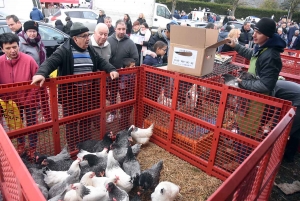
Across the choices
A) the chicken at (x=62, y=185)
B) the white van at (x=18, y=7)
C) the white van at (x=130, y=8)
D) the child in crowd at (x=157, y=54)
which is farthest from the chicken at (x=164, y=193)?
the white van at (x=130, y=8)

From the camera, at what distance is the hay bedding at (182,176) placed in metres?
3.14

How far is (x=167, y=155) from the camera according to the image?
3.92 meters

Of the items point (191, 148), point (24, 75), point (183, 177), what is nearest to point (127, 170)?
point (183, 177)

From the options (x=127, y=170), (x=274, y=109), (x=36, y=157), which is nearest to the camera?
(x=274, y=109)

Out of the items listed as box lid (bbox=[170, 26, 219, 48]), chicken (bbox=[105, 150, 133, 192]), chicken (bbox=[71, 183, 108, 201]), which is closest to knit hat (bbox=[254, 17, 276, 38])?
box lid (bbox=[170, 26, 219, 48])

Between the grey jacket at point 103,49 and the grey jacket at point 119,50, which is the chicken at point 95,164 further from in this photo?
the grey jacket at point 119,50

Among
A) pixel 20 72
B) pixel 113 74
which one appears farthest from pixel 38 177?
pixel 113 74

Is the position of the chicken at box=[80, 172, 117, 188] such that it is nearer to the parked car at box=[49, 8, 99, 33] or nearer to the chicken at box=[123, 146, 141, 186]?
the chicken at box=[123, 146, 141, 186]

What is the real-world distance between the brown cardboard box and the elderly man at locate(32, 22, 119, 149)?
3.05 ft

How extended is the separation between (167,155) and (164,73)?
1.32 meters

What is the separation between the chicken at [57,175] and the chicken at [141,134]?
122 cm

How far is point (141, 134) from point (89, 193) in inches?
64.1

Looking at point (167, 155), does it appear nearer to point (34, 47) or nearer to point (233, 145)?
point (233, 145)

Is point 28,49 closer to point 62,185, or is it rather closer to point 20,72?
point 20,72
